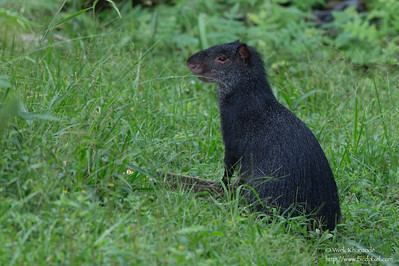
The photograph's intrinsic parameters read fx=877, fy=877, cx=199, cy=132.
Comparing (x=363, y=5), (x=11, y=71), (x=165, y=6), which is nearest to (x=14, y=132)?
(x=11, y=71)

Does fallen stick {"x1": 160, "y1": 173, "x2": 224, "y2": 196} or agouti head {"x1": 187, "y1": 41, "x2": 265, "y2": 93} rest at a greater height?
agouti head {"x1": 187, "y1": 41, "x2": 265, "y2": 93}

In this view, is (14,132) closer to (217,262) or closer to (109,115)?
(109,115)

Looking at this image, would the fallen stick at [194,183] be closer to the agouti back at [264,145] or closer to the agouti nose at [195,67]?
the agouti back at [264,145]

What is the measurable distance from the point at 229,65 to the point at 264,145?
73 cm

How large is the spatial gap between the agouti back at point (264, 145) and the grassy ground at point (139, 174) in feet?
0.66

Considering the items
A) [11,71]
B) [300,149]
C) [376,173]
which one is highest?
[11,71]

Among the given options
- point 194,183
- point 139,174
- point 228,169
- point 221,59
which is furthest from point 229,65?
point 139,174

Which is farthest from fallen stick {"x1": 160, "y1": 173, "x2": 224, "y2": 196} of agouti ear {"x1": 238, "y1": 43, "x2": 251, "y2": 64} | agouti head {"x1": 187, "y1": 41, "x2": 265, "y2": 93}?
agouti ear {"x1": 238, "y1": 43, "x2": 251, "y2": 64}

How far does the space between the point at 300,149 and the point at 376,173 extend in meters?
1.03

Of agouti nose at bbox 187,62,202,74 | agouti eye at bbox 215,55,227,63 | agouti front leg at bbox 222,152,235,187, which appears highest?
agouti eye at bbox 215,55,227,63

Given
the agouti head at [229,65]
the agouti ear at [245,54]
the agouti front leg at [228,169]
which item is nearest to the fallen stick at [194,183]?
the agouti front leg at [228,169]

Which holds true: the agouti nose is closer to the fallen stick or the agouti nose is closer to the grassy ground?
the grassy ground

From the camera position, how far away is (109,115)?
4398 millimetres

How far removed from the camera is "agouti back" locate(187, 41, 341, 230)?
4555 mm
